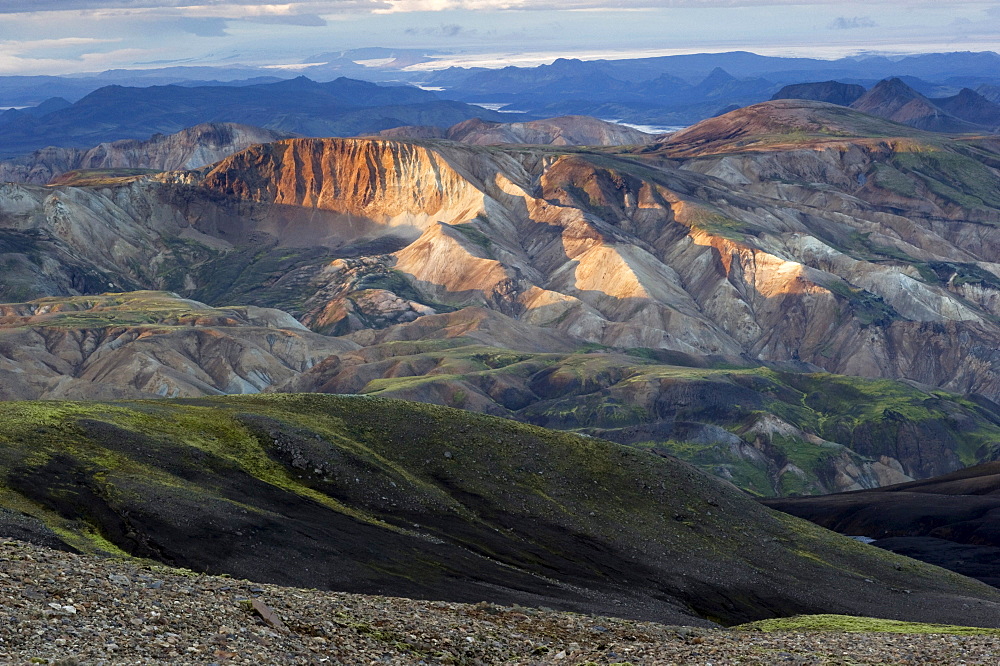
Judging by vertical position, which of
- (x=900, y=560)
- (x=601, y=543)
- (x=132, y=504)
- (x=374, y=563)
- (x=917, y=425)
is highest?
(x=132, y=504)

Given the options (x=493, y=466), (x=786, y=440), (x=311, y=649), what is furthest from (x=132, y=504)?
(x=786, y=440)

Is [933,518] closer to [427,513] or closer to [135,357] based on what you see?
[427,513]

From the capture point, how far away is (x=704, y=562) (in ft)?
220

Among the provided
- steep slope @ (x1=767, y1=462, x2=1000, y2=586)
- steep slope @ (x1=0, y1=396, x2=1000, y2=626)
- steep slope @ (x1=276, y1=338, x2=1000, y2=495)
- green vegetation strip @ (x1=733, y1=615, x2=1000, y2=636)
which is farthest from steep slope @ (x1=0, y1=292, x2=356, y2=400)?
green vegetation strip @ (x1=733, y1=615, x2=1000, y2=636)

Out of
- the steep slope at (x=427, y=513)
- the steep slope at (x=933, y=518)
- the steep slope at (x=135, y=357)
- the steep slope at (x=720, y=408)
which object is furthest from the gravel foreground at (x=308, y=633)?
the steep slope at (x=135, y=357)

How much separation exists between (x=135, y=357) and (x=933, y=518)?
411ft

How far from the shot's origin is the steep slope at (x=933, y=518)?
94438 millimetres

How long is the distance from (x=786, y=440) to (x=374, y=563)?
125 meters

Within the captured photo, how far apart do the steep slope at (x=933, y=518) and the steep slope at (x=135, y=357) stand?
98799 mm

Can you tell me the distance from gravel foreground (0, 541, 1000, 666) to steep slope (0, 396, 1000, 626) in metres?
10.1

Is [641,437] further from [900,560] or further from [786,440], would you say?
[900,560]

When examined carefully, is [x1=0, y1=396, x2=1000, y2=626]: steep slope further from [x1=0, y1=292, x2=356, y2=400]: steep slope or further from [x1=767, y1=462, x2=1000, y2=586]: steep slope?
[x1=0, y1=292, x2=356, y2=400]: steep slope

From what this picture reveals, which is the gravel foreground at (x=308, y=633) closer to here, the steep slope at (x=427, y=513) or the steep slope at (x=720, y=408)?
the steep slope at (x=427, y=513)

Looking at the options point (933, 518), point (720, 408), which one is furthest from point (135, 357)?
point (933, 518)
